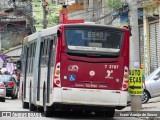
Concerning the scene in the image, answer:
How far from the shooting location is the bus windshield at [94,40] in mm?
18125

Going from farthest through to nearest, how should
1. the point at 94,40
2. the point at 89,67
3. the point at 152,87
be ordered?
the point at 152,87, the point at 94,40, the point at 89,67

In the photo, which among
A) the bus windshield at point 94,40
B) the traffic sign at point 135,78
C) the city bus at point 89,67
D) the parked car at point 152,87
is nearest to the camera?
the city bus at point 89,67

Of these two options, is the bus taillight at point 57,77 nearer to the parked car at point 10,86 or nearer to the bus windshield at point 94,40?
the bus windshield at point 94,40

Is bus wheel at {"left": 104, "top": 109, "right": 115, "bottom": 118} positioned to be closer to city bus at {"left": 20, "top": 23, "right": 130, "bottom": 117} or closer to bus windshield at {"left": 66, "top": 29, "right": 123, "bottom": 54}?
city bus at {"left": 20, "top": 23, "right": 130, "bottom": 117}

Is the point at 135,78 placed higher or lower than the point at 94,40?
lower

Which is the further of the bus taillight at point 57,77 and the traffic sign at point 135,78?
the traffic sign at point 135,78

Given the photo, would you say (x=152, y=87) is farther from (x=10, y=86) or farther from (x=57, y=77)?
(x=10, y=86)

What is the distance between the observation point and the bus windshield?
1812cm

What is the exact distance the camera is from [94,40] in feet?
59.9

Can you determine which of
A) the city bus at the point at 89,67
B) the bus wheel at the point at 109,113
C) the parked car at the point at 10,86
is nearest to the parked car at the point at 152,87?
the bus wheel at the point at 109,113

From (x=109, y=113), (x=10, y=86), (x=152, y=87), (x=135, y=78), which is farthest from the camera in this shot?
(x=10, y=86)

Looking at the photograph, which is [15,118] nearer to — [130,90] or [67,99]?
[67,99]

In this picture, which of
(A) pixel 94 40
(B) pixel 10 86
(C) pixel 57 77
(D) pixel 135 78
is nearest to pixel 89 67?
(A) pixel 94 40

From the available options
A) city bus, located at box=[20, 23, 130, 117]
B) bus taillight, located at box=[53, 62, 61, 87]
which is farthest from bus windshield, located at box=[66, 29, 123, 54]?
bus taillight, located at box=[53, 62, 61, 87]
